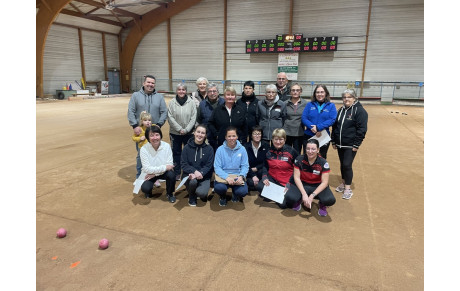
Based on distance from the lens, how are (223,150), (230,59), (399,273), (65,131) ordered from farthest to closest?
(230,59)
(65,131)
(223,150)
(399,273)

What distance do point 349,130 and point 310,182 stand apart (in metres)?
0.94

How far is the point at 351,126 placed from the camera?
12.3ft

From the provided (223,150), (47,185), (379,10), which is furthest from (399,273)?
(379,10)

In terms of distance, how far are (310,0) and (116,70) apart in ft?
51.4

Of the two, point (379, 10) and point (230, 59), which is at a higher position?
point (379, 10)

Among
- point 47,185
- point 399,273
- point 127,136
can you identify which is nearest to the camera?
point 399,273

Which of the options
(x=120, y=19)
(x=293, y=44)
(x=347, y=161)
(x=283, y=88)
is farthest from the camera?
(x=120, y=19)

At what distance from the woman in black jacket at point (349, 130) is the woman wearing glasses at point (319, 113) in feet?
0.39

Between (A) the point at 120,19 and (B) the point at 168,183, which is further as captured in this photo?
(A) the point at 120,19

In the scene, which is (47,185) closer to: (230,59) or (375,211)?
(375,211)

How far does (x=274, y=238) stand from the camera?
113 inches

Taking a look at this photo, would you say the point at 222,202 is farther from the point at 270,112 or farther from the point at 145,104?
the point at 145,104

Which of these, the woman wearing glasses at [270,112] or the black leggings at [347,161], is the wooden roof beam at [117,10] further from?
the black leggings at [347,161]

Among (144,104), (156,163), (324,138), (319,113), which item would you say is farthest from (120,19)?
(324,138)
